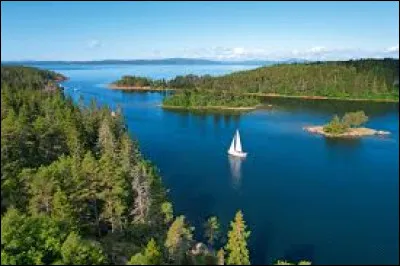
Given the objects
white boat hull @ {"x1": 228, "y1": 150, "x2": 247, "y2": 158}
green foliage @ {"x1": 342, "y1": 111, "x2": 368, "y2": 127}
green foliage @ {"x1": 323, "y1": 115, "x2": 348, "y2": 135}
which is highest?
green foliage @ {"x1": 342, "y1": 111, "x2": 368, "y2": 127}

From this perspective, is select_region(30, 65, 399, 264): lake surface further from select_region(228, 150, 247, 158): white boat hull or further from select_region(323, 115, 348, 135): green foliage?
select_region(323, 115, 348, 135): green foliage

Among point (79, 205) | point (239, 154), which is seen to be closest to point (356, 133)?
point (239, 154)

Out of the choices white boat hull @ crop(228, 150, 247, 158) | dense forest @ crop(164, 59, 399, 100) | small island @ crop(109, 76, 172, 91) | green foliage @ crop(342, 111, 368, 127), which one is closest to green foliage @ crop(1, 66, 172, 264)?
white boat hull @ crop(228, 150, 247, 158)

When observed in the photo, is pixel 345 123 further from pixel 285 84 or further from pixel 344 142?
pixel 285 84

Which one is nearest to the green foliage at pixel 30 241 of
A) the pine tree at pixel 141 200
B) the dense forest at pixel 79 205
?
the dense forest at pixel 79 205

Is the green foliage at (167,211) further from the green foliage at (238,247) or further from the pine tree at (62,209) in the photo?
the green foliage at (238,247)

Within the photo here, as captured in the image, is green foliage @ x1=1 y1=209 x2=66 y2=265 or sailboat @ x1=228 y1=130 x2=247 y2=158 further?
sailboat @ x1=228 y1=130 x2=247 y2=158

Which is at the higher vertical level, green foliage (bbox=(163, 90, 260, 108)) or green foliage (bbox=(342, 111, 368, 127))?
green foliage (bbox=(163, 90, 260, 108))

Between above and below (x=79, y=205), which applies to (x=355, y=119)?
above
